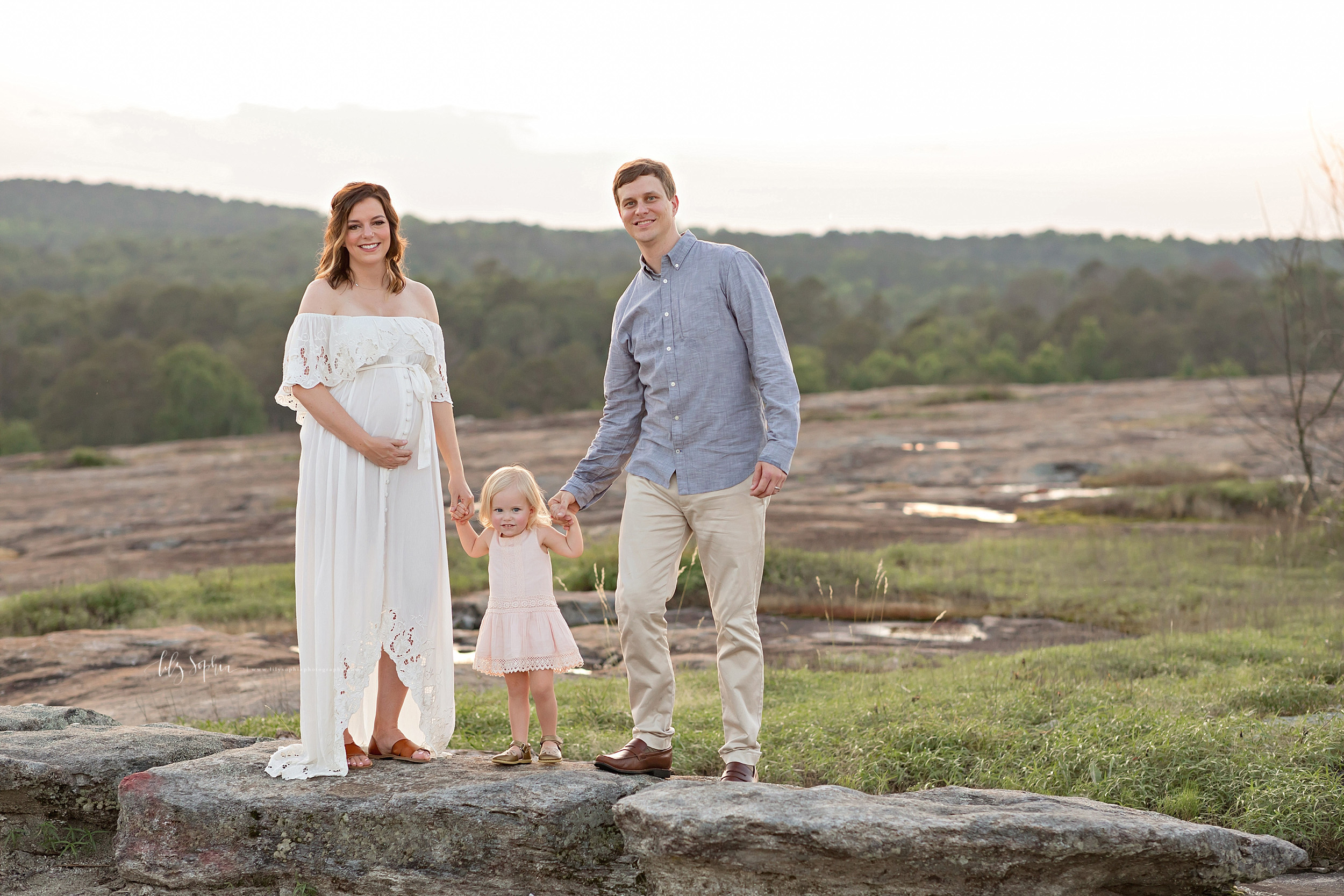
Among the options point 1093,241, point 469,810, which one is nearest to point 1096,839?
point 469,810

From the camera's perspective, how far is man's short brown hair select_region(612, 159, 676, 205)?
13.4 ft

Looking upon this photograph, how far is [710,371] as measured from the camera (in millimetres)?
4121

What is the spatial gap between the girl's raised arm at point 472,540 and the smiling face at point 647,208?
1.30 meters

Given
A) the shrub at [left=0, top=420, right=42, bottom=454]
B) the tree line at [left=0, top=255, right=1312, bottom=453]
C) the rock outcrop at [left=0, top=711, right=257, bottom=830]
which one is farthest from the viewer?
the tree line at [left=0, top=255, right=1312, bottom=453]

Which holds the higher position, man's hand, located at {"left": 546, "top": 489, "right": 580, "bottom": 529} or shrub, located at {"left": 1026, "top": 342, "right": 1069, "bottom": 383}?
shrub, located at {"left": 1026, "top": 342, "right": 1069, "bottom": 383}

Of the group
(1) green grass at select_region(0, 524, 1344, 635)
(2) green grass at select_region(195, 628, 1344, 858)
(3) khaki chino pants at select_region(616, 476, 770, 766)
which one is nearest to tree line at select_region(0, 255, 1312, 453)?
(1) green grass at select_region(0, 524, 1344, 635)

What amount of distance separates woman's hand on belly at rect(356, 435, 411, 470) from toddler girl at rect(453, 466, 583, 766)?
33 centimetres

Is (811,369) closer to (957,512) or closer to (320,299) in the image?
(957,512)

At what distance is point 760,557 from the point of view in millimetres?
4145

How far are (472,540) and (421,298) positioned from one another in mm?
989

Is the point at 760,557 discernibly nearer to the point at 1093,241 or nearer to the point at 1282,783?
the point at 1282,783

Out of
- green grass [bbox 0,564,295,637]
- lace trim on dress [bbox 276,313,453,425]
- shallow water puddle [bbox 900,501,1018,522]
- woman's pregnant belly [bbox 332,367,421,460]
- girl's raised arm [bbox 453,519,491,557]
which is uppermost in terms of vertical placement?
lace trim on dress [bbox 276,313,453,425]

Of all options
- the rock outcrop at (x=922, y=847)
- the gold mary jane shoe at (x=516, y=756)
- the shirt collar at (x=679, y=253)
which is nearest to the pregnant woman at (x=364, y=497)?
the gold mary jane shoe at (x=516, y=756)

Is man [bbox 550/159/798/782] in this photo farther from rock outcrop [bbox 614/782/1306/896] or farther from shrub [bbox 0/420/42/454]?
shrub [bbox 0/420/42/454]
